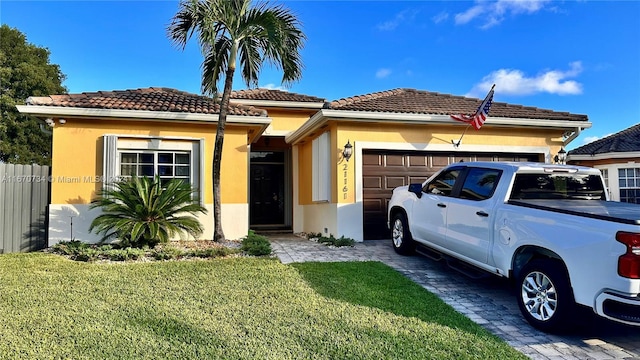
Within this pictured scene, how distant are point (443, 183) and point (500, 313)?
232 centimetres

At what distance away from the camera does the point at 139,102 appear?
32.1 feet

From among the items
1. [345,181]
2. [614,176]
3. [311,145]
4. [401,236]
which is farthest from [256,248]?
[614,176]

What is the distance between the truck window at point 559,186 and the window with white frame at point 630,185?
33.4 ft

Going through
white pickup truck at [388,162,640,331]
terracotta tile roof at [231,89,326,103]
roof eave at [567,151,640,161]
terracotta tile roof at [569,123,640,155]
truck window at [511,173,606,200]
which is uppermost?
terracotta tile roof at [231,89,326,103]

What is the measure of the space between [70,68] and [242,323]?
97.7 ft

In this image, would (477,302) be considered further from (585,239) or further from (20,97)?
(20,97)

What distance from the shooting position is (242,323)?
4238mm

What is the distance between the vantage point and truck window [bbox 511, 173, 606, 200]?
5324 mm

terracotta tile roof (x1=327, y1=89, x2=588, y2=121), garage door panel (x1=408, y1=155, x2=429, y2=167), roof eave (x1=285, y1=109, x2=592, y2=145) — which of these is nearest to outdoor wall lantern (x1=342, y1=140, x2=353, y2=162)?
roof eave (x1=285, y1=109, x2=592, y2=145)

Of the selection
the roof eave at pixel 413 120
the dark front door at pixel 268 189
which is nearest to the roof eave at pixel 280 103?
the dark front door at pixel 268 189

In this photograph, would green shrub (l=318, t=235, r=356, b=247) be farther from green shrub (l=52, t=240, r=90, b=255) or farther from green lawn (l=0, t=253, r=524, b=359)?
green shrub (l=52, t=240, r=90, b=255)

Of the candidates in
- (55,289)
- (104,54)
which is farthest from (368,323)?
(104,54)

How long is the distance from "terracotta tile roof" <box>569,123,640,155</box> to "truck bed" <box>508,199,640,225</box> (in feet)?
35.6

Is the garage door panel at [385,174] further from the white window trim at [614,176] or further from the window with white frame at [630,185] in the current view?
the window with white frame at [630,185]
